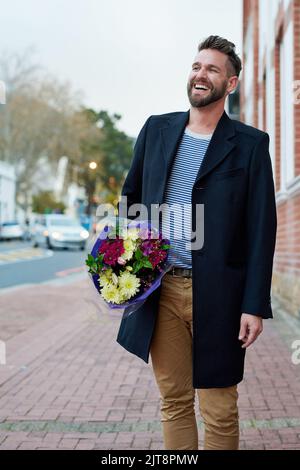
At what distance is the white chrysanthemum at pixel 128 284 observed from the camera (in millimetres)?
2820

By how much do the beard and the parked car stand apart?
42137mm

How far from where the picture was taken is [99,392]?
17.8ft

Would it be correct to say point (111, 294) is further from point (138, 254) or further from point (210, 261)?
point (210, 261)

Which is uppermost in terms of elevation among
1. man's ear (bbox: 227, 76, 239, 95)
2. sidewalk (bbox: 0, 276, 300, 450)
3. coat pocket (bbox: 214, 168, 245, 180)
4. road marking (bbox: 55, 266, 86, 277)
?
man's ear (bbox: 227, 76, 239, 95)

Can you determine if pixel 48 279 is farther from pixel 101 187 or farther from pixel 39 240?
pixel 101 187

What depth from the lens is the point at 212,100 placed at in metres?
2.97

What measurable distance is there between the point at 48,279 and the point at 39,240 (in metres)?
17.0

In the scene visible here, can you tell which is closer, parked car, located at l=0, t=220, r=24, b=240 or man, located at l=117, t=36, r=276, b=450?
man, located at l=117, t=36, r=276, b=450

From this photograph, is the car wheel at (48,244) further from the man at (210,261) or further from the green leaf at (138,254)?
the green leaf at (138,254)

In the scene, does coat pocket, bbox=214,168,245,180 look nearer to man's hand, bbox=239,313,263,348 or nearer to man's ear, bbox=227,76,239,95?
man's ear, bbox=227,76,239,95

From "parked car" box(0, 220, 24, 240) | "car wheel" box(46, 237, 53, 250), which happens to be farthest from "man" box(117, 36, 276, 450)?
"parked car" box(0, 220, 24, 240)

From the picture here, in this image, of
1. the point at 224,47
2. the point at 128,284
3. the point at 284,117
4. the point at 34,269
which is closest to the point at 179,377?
the point at 128,284

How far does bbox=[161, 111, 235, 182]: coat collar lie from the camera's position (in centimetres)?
293

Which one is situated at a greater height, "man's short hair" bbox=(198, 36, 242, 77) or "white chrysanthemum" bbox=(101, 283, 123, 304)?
"man's short hair" bbox=(198, 36, 242, 77)
